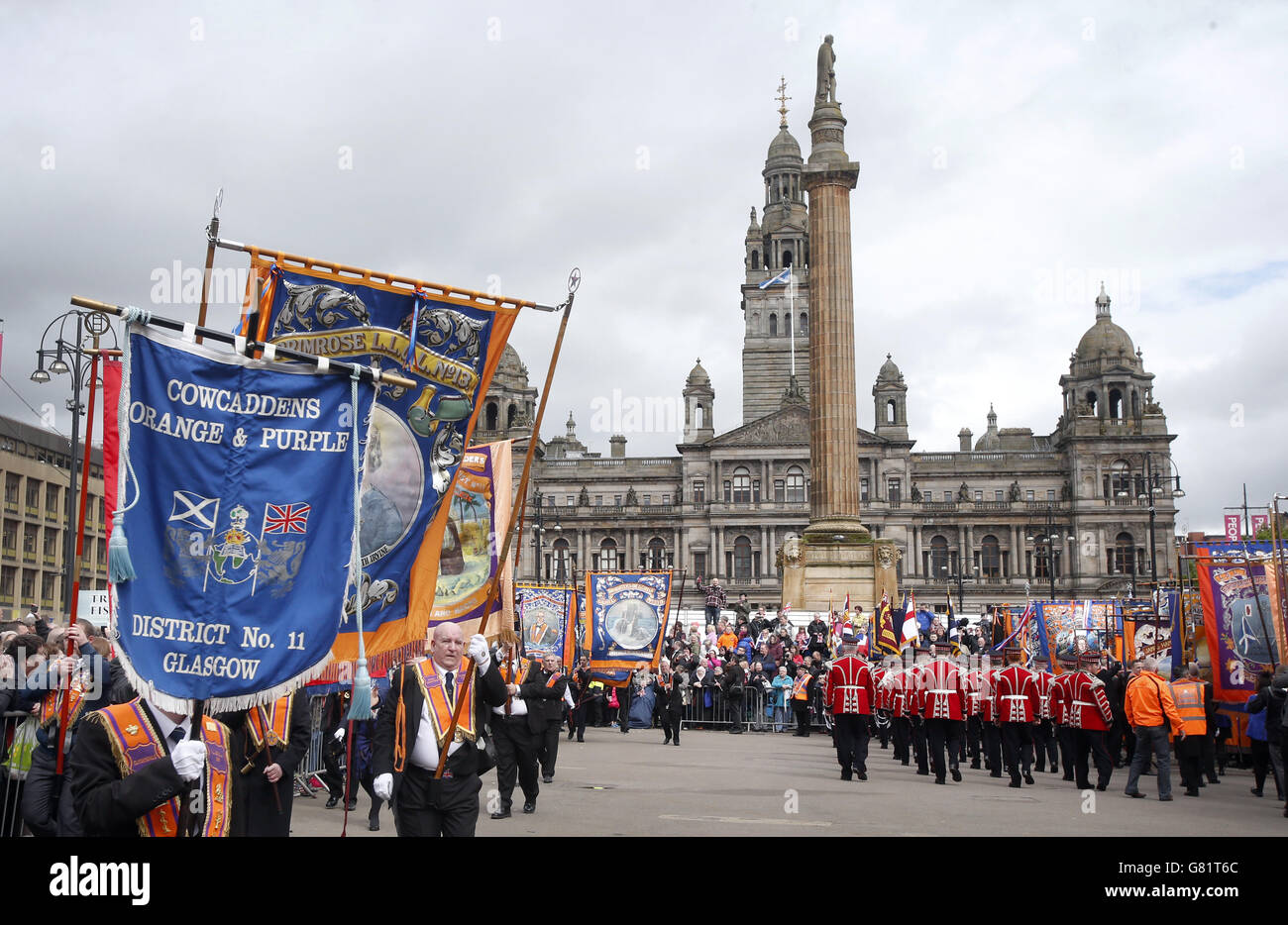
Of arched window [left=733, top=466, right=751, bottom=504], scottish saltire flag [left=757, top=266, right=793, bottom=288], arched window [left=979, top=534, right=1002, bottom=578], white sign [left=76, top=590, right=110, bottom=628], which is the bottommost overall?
white sign [left=76, top=590, right=110, bottom=628]

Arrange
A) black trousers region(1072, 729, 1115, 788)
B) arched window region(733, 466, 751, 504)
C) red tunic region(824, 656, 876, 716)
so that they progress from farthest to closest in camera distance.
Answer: arched window region(733, 466, 751, 504)
red tunic region(824, 656, 876, 716)
black trousers region(1072, 729, 1115, 788)

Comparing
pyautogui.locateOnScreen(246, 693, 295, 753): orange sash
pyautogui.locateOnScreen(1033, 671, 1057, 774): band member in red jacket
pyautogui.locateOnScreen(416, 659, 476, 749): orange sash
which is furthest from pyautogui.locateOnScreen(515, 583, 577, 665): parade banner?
pyautogui.locateOnScreen(416, 659, 476, 749): orange sash

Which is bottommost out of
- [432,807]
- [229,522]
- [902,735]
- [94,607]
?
[902,735]

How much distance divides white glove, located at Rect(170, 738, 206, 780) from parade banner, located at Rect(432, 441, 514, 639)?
18.1 ft

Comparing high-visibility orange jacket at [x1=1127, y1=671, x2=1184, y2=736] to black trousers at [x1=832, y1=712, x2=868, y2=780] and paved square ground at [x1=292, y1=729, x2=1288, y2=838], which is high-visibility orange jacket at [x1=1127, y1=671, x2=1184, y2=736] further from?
black trousers at [x1=832, y1=712, x2=868, y2=780]

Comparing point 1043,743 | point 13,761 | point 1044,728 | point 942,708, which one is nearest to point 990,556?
point 1043,743

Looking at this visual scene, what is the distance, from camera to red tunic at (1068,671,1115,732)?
48.0 ft

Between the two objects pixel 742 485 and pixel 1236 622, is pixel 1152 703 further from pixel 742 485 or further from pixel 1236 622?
pixel 742 485

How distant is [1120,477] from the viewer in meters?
85.0

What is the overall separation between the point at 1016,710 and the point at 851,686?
2252 millimetres

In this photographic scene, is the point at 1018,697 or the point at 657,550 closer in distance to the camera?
the point at 1018,697

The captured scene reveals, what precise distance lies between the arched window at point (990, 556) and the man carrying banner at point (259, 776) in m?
84.0
